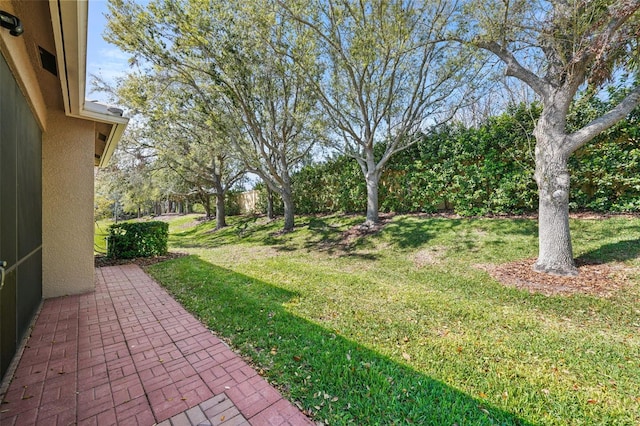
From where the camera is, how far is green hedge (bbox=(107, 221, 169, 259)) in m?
8.16

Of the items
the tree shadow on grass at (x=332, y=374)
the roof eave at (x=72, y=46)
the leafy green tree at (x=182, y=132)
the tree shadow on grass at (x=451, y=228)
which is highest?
the leafy green tree at (x=182, y=132)

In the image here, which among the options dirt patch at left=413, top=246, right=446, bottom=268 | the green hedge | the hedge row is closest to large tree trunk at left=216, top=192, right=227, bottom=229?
the green hedge

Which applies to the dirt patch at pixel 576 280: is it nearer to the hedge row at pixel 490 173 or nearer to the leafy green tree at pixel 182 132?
the hedge row at pixel 490 173

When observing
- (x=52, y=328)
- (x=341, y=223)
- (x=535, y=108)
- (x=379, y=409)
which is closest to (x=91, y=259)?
(x=52, y=328)

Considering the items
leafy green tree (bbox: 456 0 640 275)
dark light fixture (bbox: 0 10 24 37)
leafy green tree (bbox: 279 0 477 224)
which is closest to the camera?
dark light fixture (bbox: 0 10 24 37)

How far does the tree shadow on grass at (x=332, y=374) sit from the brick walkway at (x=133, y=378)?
22 cm

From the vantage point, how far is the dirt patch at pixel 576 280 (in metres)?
4.42

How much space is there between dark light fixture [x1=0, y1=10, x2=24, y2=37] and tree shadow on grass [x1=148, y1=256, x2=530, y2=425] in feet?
12.0

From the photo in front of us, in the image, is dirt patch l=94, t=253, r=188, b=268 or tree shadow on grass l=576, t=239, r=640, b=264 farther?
dirt patch l=94, t=253, r=188, b=268

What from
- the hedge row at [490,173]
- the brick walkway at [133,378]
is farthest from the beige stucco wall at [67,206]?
the hedge row at [490,173]

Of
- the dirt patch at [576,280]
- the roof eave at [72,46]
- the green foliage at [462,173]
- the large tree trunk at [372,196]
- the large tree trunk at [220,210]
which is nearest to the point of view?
Result: the roof eave at [72,46]

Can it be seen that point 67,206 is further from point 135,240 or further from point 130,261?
point 135,240

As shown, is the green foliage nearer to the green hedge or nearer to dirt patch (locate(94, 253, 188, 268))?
the green hedge

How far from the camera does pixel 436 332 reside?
3.43m
